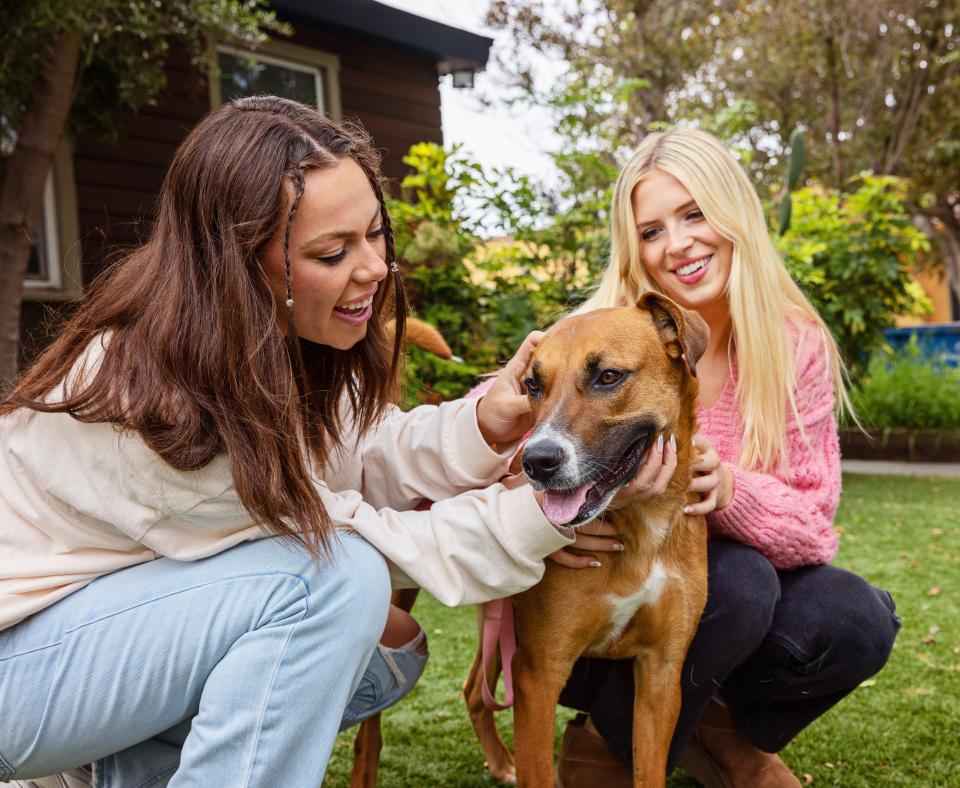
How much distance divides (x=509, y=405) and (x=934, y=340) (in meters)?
12.4

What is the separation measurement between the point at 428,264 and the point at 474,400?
327 cm

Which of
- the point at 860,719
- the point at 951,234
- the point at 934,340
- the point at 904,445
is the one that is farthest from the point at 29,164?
the point at 951,234

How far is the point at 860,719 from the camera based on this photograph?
3113 millimetres

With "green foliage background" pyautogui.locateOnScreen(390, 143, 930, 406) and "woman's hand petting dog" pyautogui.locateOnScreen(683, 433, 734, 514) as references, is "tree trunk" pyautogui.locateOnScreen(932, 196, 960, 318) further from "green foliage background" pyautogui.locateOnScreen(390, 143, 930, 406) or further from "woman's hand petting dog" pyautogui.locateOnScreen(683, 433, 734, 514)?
"woman's hand petting dog" pyautogui.locateOnScreen(683, 433, 734, 514)

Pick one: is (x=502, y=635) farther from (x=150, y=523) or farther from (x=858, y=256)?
(x=858, y=256)

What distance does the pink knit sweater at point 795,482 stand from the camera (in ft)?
8.13

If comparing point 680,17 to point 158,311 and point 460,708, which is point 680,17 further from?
point 158,311

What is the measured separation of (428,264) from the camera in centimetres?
562

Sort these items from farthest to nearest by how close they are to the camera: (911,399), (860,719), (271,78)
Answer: (911,399) → (271,78) → (860,719)

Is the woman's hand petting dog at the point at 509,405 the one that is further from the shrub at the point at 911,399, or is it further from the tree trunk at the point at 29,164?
the shrub at the point at 911,399

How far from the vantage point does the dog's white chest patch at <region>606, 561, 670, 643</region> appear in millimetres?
2289

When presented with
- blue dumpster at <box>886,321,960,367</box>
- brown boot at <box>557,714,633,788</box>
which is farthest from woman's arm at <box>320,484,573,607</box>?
blue dumpster at <box>886,321,960,367</box>

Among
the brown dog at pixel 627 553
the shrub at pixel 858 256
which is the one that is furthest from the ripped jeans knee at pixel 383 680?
the shrub at pixel 858 256

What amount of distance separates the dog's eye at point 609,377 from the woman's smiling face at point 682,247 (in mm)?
730
